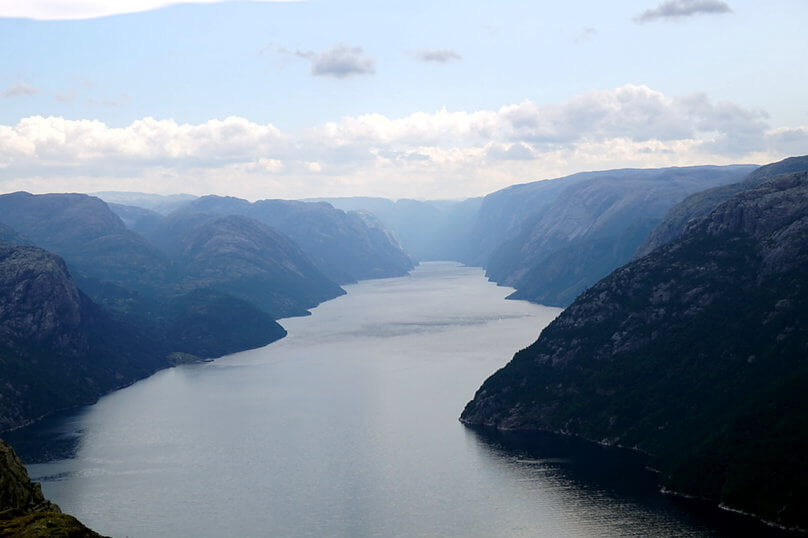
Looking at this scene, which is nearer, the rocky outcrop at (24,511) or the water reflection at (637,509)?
the rocky outcrop at (24,511)

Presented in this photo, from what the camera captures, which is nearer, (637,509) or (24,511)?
(24,511)

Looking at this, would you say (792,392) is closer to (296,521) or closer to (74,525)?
(296,521)

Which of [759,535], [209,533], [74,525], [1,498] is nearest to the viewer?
[74,525]

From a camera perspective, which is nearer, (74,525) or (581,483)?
(74,525)

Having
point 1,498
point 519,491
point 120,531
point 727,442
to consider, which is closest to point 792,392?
point 727,442

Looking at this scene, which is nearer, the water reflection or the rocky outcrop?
the rocky outcrop

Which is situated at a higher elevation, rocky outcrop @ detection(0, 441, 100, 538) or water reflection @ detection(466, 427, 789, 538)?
rocky outcrop @ detection(0, 441, 100, 538)

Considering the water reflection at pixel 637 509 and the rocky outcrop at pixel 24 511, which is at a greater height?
the rocky outcrop at pixel 24 511

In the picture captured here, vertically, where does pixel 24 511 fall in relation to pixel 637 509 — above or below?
above
